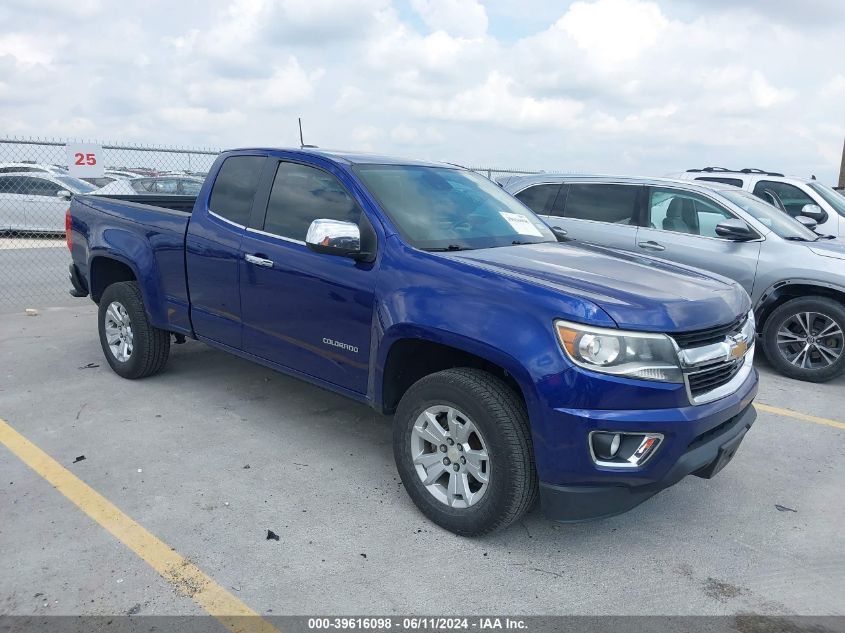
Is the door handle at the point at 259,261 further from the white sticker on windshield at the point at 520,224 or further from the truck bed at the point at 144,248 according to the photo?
the white sticker on windshield at the point at 520,224

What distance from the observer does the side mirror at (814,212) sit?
9.27 m

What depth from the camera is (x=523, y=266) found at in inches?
131

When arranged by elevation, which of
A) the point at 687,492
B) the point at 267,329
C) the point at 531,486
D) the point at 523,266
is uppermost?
the point at 523,266

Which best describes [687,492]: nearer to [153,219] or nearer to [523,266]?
[523,266]

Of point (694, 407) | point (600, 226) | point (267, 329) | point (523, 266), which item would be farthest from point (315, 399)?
point (600, 226)

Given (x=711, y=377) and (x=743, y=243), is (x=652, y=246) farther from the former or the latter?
(x=711, y=377)

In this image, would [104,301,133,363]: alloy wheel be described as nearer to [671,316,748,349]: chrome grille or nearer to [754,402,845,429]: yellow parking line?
[671,316,748,349]: chrome grille

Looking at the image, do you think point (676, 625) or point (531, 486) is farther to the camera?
point (531, 486)

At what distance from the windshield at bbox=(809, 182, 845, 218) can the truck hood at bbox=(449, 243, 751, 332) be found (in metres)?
7.17

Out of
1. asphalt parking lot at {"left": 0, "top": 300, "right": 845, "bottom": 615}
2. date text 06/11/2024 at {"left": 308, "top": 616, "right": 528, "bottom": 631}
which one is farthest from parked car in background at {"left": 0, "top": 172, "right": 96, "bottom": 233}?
Result: date text 06/11/2024 at {"left": 308, "top": 616, "right": 528, "bottom": 631}

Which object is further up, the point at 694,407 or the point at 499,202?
the point at 499,202

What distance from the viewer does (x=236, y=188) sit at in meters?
4.51

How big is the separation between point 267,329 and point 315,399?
1099 mm

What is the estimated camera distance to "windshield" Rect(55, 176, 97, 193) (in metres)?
15.4
